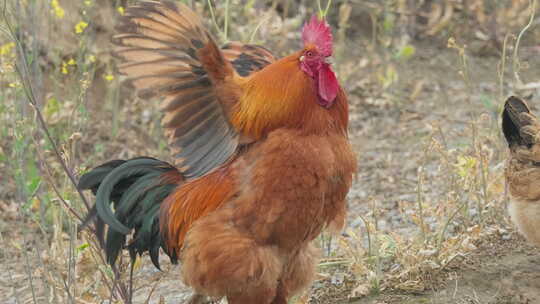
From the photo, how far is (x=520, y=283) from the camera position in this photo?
475 cm

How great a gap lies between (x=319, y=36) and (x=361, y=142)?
11.5 feet

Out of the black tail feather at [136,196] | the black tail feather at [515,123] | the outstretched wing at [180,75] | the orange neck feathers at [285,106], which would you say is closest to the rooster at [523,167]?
the black tail feather at [515,123]

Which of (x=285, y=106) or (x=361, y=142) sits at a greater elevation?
(x=285, y=106)

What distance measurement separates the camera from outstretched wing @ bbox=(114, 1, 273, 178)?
4.07 meters

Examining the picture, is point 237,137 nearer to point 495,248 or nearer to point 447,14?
point 495,248

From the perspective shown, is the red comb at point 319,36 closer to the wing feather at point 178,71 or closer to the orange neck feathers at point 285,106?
the orange neck feathers at point 285,106

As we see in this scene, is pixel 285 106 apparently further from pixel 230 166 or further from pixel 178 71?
pixel 178 71

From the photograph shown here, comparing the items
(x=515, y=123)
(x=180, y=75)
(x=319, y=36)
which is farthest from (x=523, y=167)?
(x=180, y=75)

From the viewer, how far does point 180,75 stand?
4.09m

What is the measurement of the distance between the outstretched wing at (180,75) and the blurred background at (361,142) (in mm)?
473

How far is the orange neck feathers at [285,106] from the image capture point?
3.90m

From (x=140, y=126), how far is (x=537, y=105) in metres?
3.67

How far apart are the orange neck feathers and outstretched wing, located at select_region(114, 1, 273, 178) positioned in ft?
0.40

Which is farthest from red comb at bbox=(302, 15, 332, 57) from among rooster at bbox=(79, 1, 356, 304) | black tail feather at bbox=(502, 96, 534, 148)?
black tail feather at bbox=(502, 96, 534, 148)
